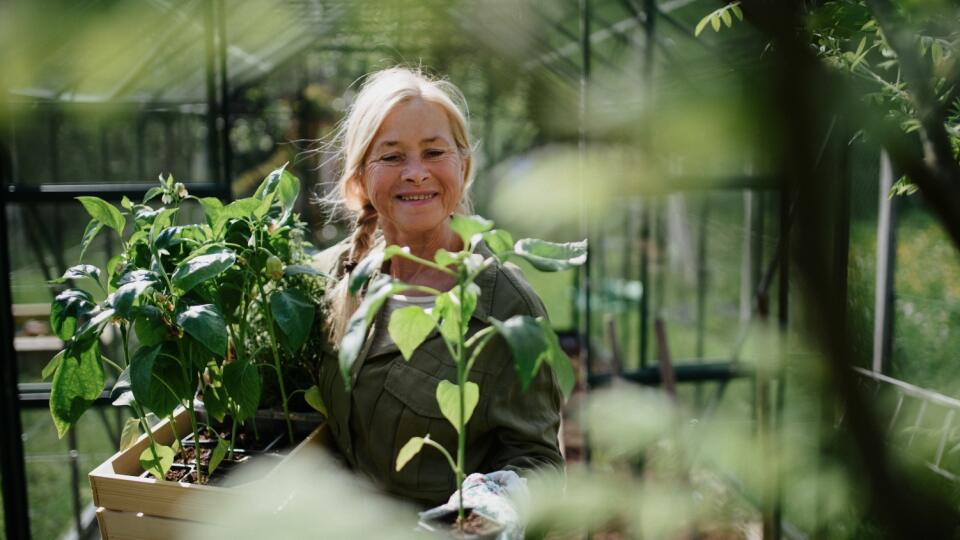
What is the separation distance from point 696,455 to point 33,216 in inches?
159

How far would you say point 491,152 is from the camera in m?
8.36

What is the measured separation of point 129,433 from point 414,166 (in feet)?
2.08

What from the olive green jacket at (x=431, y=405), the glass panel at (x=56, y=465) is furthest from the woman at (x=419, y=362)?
the glass panel at (x=56, y=465)

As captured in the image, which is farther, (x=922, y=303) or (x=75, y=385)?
(x=922, y=303)

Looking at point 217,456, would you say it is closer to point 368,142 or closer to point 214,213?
point 214,213

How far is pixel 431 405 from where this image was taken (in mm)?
1313

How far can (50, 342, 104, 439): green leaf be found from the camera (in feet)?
3.26

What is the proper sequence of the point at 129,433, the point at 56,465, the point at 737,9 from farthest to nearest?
the point at 56,465
the point at 129,433
the point at 737,9

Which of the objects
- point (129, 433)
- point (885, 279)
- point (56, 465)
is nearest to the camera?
point (129, 433)

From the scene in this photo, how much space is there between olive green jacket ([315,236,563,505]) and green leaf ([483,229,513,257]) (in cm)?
60

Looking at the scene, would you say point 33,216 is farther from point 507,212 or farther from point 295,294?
point 507,212

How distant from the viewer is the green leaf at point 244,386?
106cm

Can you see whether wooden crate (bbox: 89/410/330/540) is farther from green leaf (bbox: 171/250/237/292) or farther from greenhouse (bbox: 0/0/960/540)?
green leaf (bbox: 171/250/237/292)

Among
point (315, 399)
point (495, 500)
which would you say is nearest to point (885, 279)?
point (315, 399)
